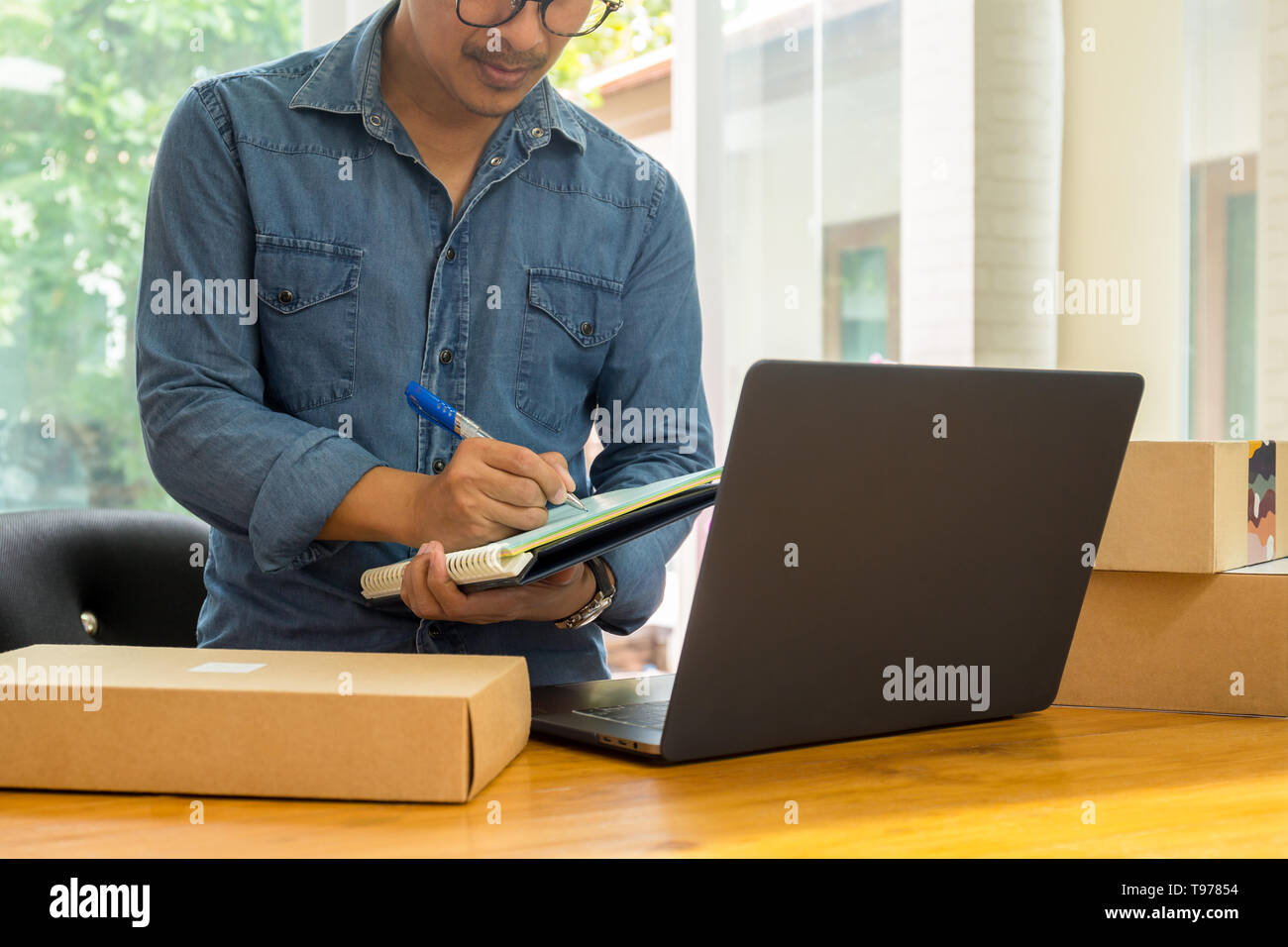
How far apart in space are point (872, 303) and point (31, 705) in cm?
221

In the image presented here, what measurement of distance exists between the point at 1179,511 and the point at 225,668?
781mm

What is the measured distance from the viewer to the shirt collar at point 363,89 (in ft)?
4.11

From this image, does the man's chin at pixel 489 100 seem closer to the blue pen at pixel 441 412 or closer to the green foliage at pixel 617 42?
the blue pen at pixel 441 412

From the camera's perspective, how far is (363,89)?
1.26 m

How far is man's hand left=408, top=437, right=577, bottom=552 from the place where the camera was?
0.96 meters

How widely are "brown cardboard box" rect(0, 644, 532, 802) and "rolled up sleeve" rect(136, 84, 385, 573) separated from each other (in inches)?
13.6

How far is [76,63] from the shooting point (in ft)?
7.27

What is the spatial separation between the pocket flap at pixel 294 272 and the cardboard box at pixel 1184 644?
80 cm

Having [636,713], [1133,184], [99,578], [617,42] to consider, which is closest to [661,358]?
[636,713]

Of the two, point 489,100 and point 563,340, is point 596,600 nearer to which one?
point 563,340

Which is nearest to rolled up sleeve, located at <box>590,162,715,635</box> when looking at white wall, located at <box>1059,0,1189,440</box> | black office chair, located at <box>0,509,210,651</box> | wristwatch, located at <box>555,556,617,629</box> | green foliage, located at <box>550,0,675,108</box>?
wristwatch, located at <box>555,556,617,629</box>

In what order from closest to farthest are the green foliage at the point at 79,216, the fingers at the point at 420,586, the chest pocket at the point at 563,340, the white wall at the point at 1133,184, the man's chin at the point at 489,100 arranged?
the fingers at the point at 420,586
the man's chin at the point at 489,100
the chest pocket at the point at 563,340
the white wall at the point at 1133,184
the green foliage at the point at 79,216

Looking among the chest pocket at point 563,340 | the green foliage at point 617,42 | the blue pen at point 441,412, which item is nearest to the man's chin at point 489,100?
the chest pocket at point 563,340

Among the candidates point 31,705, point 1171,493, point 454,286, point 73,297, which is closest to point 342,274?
point 454,286
